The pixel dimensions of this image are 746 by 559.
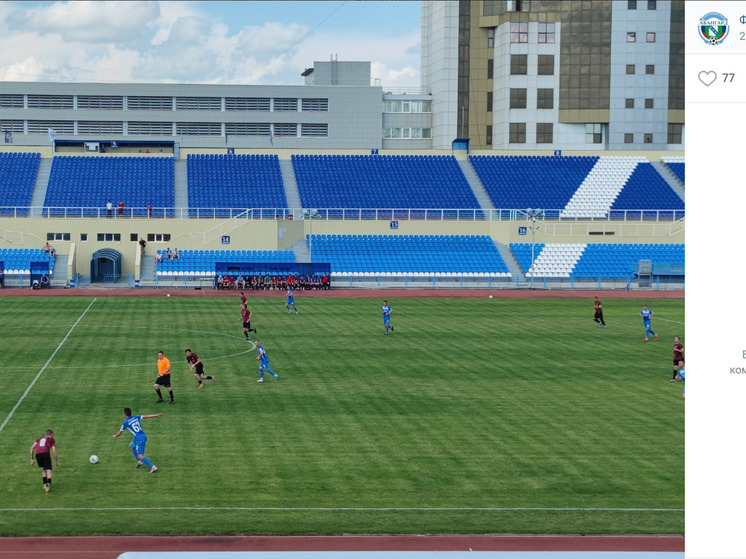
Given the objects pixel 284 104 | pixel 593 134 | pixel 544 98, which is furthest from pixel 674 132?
pixel 284 104

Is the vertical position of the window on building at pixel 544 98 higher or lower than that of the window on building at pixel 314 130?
higher

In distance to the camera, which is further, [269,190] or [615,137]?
[615,137]

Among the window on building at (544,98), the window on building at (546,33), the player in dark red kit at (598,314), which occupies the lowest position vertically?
the player in dark red kit at (598,314)

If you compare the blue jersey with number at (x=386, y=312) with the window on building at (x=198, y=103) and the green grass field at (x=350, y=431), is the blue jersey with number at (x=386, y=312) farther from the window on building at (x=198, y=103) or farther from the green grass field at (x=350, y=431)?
the window on building at (x=198, y=103)

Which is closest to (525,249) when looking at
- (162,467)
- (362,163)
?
(362,163)

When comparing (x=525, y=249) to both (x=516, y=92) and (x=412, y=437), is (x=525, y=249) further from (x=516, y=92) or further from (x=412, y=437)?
(x=412, y=437)

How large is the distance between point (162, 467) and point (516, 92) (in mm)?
82224

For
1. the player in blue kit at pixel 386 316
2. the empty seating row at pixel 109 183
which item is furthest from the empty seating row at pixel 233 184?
the player in blue kit at pixel 386 316

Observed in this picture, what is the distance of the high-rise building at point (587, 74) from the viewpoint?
307 ft

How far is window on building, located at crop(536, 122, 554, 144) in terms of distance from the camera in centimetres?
9681

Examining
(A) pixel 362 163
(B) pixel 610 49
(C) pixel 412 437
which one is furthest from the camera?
(B) pixel 610 49

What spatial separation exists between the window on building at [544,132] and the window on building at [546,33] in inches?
324

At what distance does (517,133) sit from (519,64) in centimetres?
690

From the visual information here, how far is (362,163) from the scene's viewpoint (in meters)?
86.7
